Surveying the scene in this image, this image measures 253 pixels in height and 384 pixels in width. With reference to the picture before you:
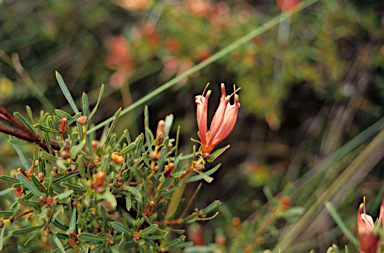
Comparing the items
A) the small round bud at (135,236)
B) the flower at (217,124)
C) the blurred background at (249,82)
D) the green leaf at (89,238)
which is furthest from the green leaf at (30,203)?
the blurred background at (249,82)

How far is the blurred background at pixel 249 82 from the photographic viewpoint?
1483 mm

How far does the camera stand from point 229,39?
1541 millimetres

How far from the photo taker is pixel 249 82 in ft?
5.08

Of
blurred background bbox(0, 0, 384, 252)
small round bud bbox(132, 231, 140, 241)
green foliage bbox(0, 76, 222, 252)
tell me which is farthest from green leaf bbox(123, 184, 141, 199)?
blurred background bbox(0, 0, 384, 252)

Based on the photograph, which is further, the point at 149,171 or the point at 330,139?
the point at 330,139

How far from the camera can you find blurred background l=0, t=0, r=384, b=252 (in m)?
1.48

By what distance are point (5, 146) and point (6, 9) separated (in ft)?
3.65

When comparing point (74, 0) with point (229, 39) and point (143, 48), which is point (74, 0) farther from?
point (229, 39)

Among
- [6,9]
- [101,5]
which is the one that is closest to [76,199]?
[101,5]

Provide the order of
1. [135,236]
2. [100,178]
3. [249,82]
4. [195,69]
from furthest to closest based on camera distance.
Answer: [249,82]
[195,69]
[135,236]
[100,178]

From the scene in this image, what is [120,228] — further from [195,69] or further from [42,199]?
[195,69]

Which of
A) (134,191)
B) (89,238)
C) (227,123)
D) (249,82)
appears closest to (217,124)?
(227,123)

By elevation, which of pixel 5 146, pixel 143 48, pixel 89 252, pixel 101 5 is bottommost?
pixel 89 252

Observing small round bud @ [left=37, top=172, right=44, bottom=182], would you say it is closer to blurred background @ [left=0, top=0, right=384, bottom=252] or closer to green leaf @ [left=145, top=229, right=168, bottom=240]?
green leaf @ [left=145, top=229, right=168, bottom=240]
